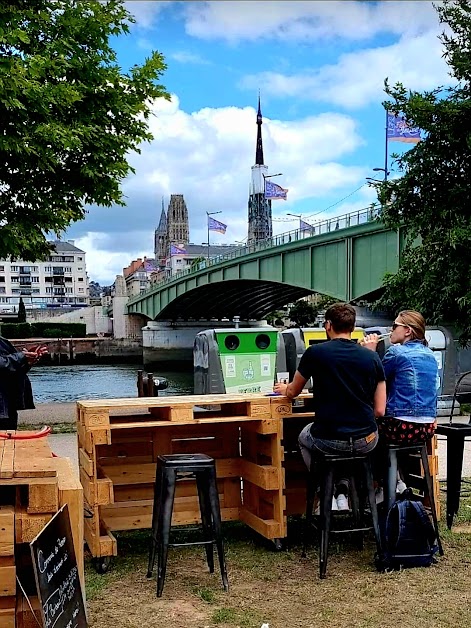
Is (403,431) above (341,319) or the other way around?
the other way around

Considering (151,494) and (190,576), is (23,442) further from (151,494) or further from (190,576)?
(151,494)

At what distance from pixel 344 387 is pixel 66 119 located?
831cm

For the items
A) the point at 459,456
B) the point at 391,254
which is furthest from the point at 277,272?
the point at 459,456

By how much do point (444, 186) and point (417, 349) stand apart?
10.5 m

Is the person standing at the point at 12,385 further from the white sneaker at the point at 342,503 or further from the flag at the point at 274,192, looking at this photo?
the flag at the point at 274,192

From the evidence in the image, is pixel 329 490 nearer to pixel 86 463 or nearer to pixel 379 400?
pixel 379 400

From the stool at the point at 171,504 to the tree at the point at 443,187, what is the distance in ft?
33.2

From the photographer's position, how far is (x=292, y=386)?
212 inches

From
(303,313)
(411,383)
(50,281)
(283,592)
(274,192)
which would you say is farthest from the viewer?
(50,281)

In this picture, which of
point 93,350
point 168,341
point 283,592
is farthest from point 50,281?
point 283,592

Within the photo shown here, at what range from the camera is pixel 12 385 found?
5887mm

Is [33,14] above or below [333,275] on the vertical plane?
above

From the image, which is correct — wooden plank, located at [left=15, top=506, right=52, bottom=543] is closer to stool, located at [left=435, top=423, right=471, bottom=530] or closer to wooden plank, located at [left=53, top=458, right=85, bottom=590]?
wooden plank, located at [left=53, top=458, right=85, bottom=590]

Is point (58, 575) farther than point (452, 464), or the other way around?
point (452, 464)
